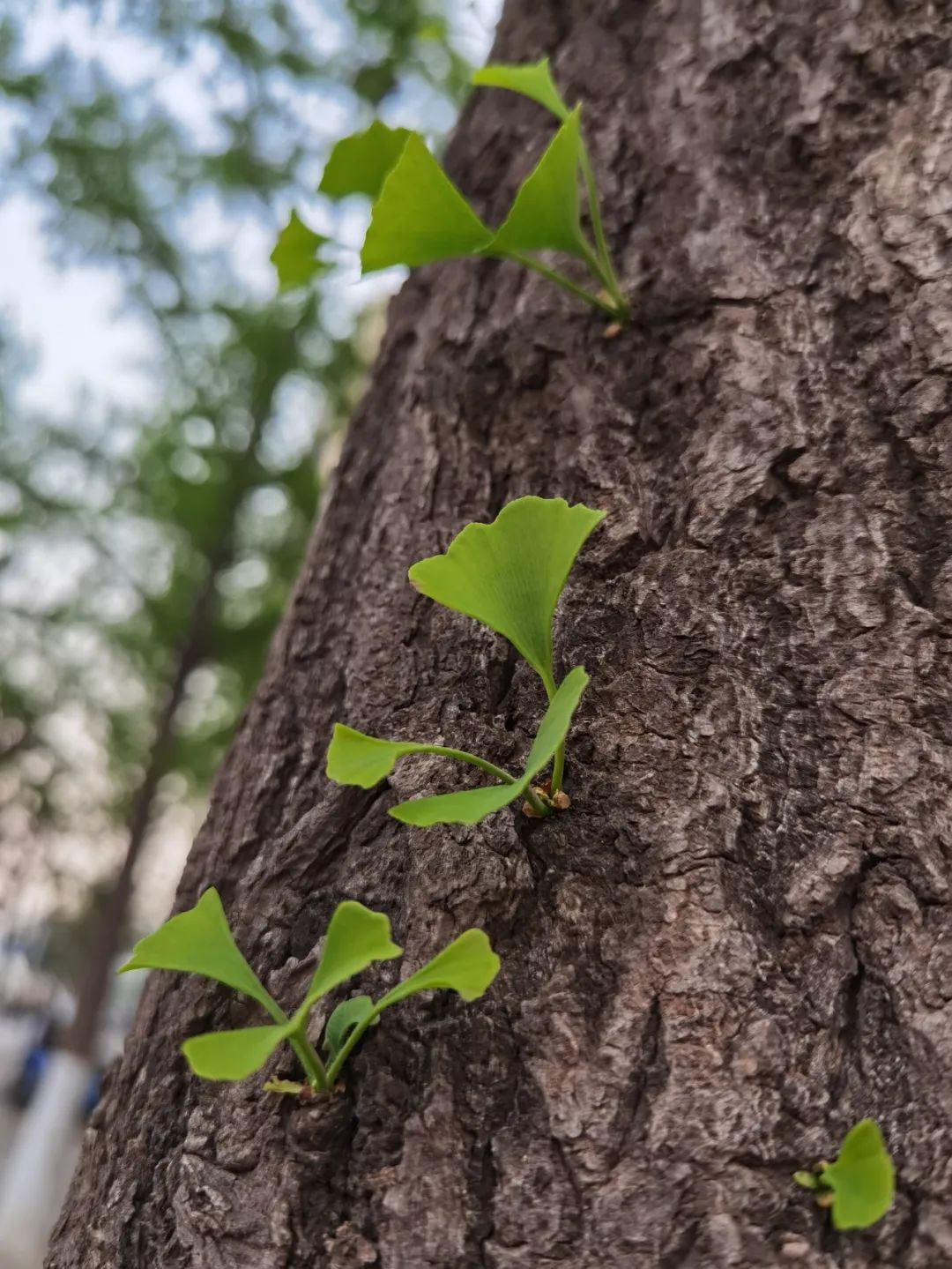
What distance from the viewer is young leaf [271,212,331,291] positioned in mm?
783

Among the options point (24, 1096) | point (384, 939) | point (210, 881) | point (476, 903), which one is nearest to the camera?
point (384, 939)

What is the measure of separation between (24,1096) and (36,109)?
14.3 ft

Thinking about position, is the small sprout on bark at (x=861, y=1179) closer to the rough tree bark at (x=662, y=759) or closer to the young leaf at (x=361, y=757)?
the rough tree bark at (x=662, y=759)

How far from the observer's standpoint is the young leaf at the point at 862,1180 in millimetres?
389

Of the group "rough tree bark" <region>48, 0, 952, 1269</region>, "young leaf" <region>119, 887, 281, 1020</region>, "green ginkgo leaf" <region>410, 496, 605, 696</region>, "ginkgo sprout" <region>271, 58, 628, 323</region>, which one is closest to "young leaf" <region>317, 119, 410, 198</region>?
"ginkgo sprout" <region>271, 58, 628, 323</region>

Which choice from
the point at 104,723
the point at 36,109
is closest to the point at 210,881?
the point at 36,109

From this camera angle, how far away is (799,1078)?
464 millimetres

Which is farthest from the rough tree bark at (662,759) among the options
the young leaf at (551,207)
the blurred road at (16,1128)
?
the blurred road at (16,1128)

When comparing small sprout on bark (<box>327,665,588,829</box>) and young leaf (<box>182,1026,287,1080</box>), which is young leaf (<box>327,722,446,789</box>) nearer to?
small sprout on bark (<box>327,665,588,829</box>)

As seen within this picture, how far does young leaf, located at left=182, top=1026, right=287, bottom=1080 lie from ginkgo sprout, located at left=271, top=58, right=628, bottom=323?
50 centimetres

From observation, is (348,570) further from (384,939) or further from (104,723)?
(104,723)

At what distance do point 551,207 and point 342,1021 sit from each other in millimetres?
540

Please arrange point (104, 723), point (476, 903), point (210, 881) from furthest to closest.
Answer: point (104, 723) → point (210, 881) → point (476, 903)

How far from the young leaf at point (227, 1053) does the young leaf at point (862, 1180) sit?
0.25m
